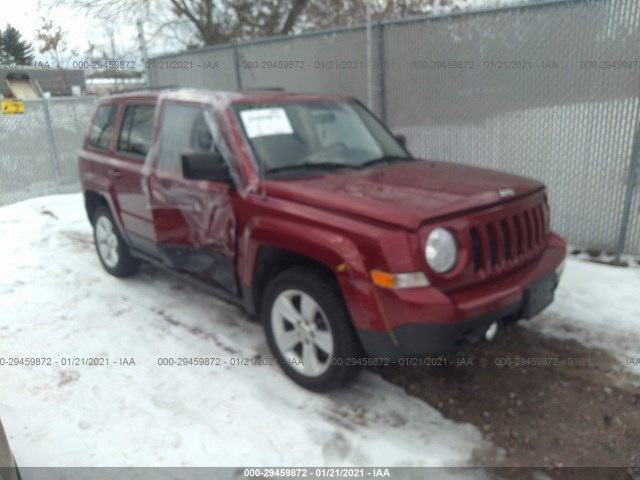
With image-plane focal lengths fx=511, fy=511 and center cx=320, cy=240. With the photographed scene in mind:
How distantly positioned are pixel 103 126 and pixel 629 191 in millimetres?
5294

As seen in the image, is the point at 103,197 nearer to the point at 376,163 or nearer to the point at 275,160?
the point at 275,160

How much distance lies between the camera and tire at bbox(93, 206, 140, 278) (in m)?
5.19

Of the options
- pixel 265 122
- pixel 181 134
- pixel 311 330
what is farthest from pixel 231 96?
pixel 311 330

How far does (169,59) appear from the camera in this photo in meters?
9.98

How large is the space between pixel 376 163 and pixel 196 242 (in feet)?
4.89

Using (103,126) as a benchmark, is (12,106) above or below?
above

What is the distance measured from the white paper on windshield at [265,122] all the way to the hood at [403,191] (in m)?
0.49

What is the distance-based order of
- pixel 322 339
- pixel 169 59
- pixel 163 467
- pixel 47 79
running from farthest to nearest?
pixel 47 79 → pixel 169 59 → pixel 322 339 → pixel 163 467

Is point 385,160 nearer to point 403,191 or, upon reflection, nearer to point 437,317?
point 403,191

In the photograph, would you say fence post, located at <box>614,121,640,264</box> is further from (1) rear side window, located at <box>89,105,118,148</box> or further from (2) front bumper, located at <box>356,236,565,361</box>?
(1) rear side window, located at <box>89,105,118,148</box>

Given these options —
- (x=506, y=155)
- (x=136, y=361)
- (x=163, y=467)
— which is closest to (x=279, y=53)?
(x=506, y=155)

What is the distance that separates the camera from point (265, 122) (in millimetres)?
3654

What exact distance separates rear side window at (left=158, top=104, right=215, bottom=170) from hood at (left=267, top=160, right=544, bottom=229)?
0.85 m

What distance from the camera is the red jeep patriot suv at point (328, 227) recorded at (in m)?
2.68
